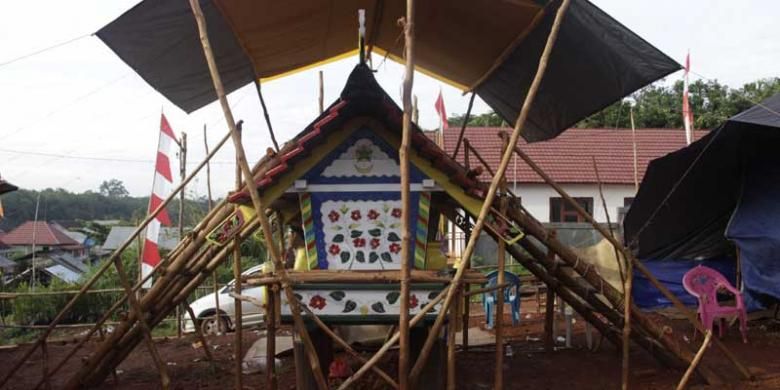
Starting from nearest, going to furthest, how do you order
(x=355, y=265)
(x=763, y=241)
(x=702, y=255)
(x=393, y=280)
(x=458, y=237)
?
(x=393, y=280) → (x=355, y=265) → (x=763, y=241) → (x=702, y=255) → (x=458, y=237)

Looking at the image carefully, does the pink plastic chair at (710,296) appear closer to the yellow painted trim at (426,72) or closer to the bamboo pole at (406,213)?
the yellow painted trim at (426,72)

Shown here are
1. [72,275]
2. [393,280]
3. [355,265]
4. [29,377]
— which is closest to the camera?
[393,280]

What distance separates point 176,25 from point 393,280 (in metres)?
3.25

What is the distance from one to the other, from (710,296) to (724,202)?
2.42 meters

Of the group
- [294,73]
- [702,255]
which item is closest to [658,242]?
[702,255]

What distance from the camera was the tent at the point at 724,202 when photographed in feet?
31.0

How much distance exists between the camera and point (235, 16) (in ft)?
20.4

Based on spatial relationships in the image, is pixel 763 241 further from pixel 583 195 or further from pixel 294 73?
pixel 583 195

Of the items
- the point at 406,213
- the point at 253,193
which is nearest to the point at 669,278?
the point at 406,213

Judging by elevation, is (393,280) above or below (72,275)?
above

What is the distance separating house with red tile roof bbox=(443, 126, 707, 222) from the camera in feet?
63.0

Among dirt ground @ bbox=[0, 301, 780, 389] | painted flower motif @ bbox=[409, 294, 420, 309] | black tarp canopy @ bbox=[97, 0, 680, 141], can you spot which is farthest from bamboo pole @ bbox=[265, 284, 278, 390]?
black tarp canopy @ bbox=[97, 0, 680, 141]

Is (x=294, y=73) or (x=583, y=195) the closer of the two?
(x=294, y=73)

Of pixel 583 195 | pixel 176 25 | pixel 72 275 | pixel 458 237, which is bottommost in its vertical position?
pixel 72 275
